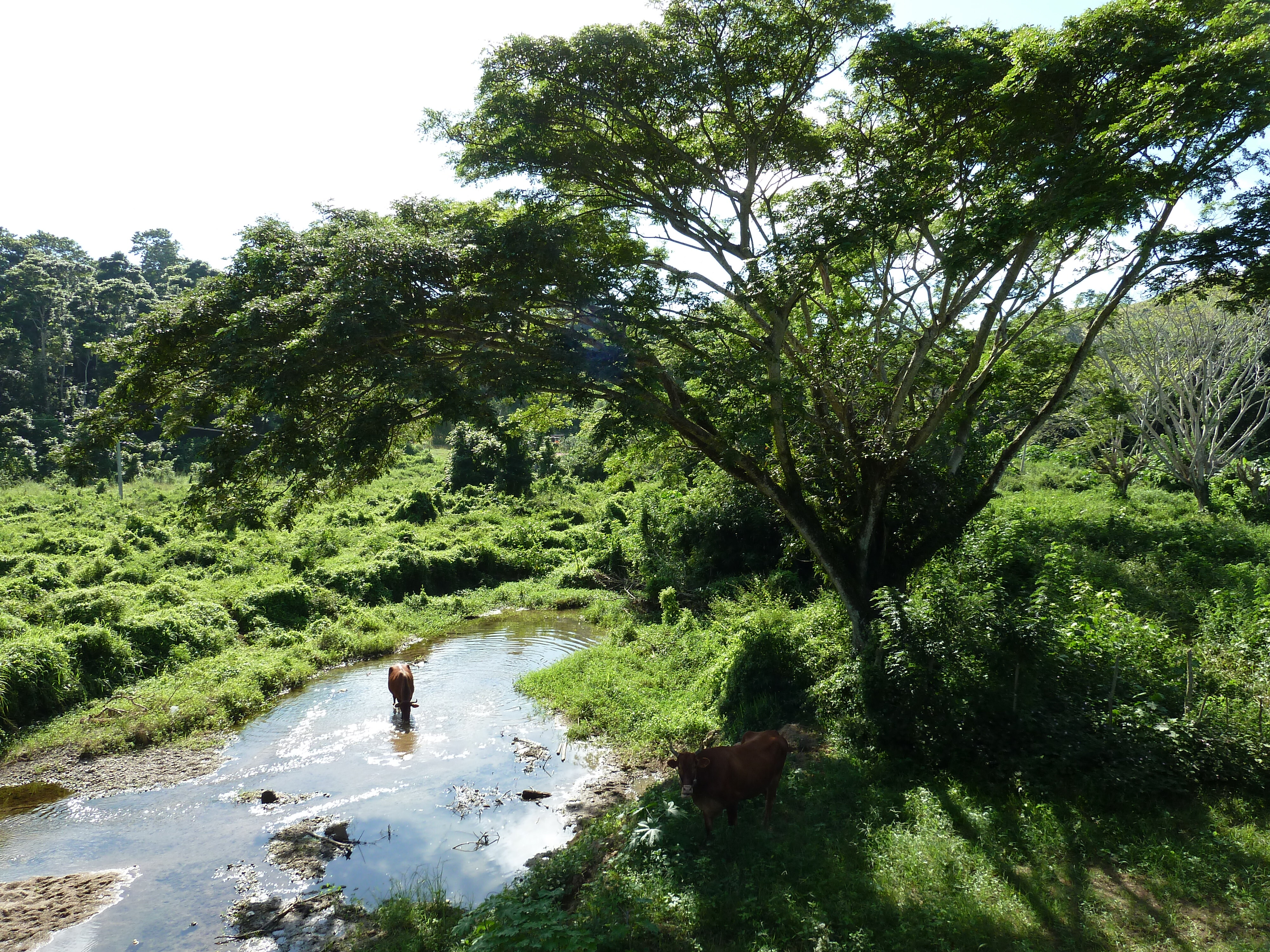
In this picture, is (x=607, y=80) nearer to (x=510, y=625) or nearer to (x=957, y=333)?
(x=957, y=333)

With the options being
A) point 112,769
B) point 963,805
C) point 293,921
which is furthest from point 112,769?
point 963,805

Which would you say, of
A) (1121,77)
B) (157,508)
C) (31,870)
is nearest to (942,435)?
(1121,77)

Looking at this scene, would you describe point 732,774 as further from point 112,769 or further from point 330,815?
point 112,769

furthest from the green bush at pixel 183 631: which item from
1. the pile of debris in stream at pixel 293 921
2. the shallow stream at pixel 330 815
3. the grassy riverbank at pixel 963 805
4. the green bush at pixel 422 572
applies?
the grassy riverbank at pixel 963 805

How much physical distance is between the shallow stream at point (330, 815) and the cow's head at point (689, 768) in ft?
8.18

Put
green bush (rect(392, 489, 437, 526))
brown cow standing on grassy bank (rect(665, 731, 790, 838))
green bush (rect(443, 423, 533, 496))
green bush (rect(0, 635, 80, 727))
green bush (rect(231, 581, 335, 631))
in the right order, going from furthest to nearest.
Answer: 1. green bush (rect(443, 423, 533, 496))
2. green bush (rect(392, 489, 437, 526))
3. green bush (rect(231, 581, 335, 631))
4. green bush (rect(0, 635, 80, 727))
5. brown cow standing on grassy bank (rect(665, 731, 790, 838))

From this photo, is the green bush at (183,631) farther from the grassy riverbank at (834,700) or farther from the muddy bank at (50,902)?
the muddy bank at (50,902)

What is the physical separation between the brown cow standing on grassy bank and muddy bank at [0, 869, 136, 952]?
6.48 m

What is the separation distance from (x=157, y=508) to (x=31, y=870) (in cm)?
2499

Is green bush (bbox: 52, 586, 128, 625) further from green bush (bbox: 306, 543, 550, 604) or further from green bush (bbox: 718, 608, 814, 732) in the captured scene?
green bush (bbox: 718, 608, 814, 732)

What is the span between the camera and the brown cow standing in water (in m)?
13.3

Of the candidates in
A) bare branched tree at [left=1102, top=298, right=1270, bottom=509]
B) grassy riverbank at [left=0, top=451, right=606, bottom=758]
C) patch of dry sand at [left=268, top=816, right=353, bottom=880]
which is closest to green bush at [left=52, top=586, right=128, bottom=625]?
grassy riverbank at [left=0, top=451, right=606, bottom=758]

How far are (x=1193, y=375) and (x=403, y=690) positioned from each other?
25.7m

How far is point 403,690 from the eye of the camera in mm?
13320
